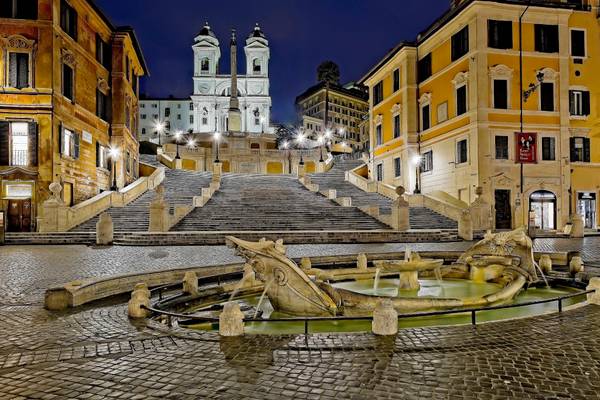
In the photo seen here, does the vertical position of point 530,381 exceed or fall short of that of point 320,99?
it falls short

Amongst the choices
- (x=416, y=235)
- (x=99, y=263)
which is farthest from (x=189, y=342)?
(x=416, y=235)

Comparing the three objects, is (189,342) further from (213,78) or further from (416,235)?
(213,78)

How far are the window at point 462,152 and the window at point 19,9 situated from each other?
28908mm

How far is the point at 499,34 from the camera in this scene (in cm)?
3219

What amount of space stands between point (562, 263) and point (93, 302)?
13.0m

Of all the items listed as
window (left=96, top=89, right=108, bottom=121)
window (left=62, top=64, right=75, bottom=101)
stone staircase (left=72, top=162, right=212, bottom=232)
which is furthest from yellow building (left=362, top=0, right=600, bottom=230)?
window (left=62, top=64, right=75, bottom=101)

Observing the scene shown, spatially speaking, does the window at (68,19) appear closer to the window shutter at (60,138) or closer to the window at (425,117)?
the window shutter at (60,138)

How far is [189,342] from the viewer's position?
20.9ft

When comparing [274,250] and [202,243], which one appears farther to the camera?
[202,243]

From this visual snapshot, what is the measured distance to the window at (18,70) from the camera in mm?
28125

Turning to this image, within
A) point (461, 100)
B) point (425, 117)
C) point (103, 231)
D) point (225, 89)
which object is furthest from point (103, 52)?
point (225, 89)

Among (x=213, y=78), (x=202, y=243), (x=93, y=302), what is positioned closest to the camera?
(x=93, y=302)

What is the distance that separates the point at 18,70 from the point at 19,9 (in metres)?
3.74

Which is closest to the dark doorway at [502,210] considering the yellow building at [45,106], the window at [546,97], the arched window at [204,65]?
the window at [546,97]
